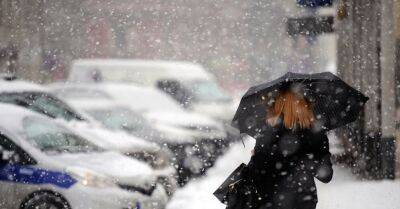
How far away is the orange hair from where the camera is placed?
435 centimetres

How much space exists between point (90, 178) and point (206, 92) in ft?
33.5

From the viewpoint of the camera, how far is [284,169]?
445 centimetres

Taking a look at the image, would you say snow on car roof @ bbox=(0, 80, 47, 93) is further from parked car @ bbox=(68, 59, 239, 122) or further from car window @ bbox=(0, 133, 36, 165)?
parked car @ bbox=(68, 59, 239, 122)

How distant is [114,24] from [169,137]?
Result: 18445mm

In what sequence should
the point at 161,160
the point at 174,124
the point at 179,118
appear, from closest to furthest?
the point at 161,160 < the point at 174,124 < the point at 179,118

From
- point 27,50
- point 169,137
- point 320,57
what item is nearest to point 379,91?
point 169,137

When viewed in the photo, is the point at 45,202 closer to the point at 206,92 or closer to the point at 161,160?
the point at 161,160

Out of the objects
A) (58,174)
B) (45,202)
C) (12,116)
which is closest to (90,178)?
(58,174)

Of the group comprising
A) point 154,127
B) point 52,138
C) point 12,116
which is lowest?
point 154,127

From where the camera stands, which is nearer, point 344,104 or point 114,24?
point 344,104

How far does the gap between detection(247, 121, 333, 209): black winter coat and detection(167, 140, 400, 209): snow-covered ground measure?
361 cm

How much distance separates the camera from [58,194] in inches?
276

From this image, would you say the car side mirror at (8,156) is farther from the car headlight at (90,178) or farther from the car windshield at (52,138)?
the car headlight at (90,178)

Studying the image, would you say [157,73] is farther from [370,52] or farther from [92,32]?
[92,32]
